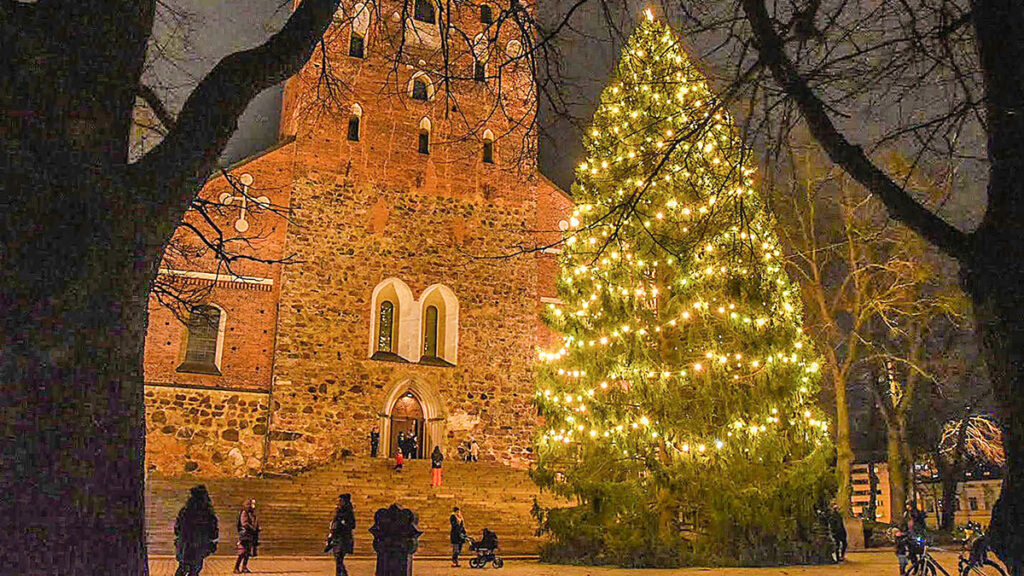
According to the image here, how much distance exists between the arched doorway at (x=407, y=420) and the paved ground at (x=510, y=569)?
368 inches

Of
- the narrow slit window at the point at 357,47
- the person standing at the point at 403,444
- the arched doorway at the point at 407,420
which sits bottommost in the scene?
the person standing at the point at 403,444

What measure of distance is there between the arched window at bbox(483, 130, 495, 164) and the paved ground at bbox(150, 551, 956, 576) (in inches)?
584

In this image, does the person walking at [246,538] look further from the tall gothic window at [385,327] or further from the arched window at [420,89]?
the arched window at [420,89]

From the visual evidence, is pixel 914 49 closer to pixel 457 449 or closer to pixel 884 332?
pixel 457 449

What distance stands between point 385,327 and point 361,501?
22.3 feet

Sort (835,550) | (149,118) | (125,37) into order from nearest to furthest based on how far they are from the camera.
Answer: (125,37)
(149,118)
(835,550)

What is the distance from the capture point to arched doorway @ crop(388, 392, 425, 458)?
77.6 ft

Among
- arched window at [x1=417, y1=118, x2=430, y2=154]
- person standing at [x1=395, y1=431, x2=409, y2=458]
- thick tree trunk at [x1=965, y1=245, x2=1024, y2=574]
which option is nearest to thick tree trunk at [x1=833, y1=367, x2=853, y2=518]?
person standing at [x1=395, y1=431, x2=409, y2=458]

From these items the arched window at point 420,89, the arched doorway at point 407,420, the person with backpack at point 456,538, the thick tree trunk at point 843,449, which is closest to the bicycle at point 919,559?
the person with backpack at point 456,538

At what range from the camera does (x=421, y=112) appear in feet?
83.5

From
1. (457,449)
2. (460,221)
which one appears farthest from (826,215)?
(457,449)

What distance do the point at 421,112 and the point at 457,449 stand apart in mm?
10691

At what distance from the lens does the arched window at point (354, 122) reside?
80.8 feet

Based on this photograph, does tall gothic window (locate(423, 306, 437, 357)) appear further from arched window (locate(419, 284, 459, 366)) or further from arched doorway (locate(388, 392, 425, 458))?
arched doorway (locate(388, 392, 425, 458))
